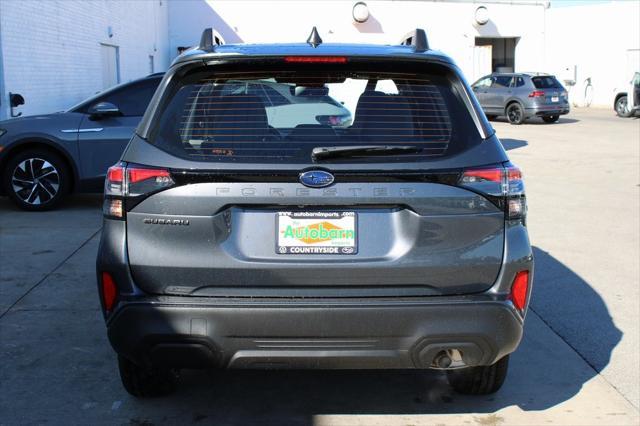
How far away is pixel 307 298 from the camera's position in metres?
3.30

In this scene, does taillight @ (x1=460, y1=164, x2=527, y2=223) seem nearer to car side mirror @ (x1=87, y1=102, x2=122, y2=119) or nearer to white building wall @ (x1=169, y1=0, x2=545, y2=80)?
car side mirror @ (x1=87, y1=102, x2=122, y2=119)

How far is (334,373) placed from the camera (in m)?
4.52

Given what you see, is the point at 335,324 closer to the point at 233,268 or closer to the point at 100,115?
the point at 233,268

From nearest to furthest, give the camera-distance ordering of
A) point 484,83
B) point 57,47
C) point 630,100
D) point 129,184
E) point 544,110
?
point 129,184, point 57,47, point 544,110, point 630,100, point 484,83

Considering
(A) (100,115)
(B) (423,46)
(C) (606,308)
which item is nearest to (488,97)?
(A) (100,115)

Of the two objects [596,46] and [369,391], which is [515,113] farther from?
[369,391]

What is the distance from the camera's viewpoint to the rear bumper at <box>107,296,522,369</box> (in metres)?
3.26

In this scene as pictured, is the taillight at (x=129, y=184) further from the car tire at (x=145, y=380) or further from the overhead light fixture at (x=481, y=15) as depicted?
the overhead light fixture at (x=481, y=15)

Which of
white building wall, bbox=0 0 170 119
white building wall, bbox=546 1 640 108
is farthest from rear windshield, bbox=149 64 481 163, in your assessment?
white building wall, bbox=546 1 640 108

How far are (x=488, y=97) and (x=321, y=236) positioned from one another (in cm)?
2466

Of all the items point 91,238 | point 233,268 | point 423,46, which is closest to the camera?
point 233,268

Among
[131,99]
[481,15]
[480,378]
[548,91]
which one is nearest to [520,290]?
[480,378]

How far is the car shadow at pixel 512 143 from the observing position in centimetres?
1829

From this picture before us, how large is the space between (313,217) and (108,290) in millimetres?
981
